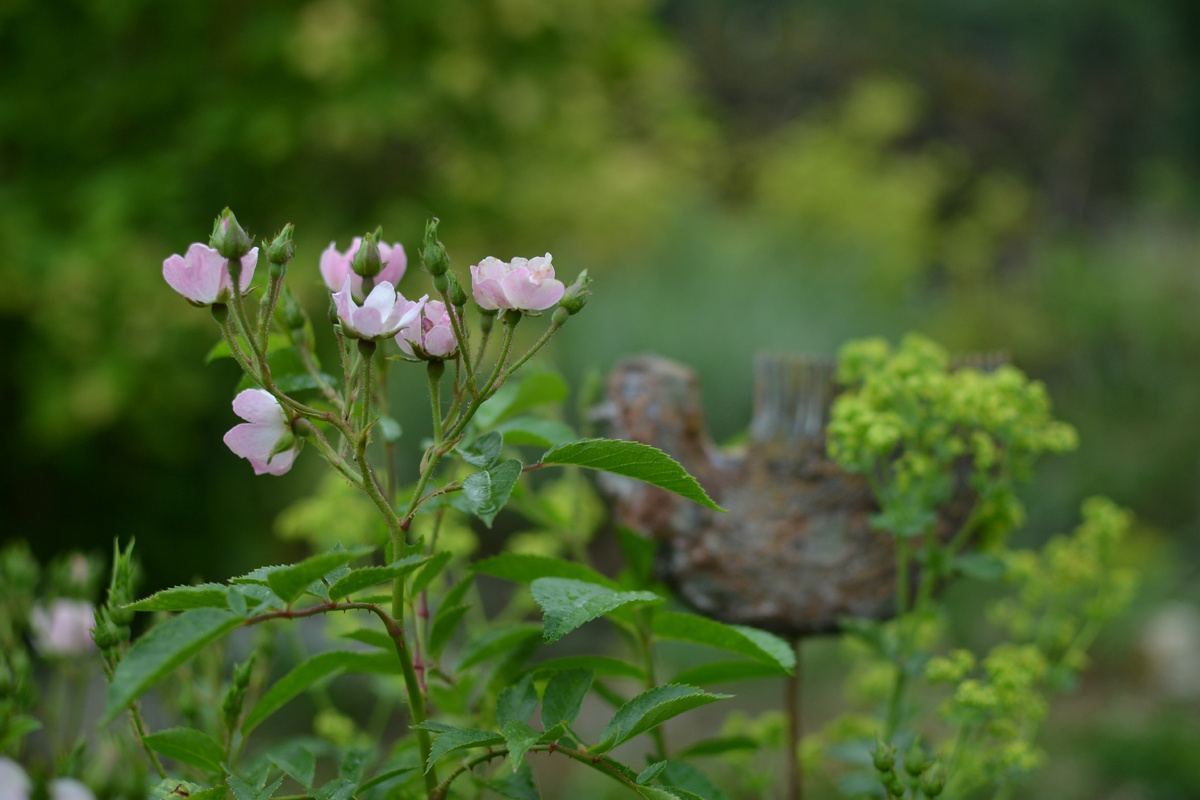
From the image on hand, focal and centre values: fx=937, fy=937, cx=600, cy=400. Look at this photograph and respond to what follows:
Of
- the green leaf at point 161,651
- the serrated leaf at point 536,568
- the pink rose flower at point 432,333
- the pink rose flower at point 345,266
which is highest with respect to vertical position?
the pink rose flower at point 345,266

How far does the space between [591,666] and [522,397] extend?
0.21 m

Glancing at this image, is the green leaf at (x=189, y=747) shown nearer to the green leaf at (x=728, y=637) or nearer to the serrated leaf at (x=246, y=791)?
the serrated leaf at (x=246, y=791)

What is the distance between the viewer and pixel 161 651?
1.28 ft

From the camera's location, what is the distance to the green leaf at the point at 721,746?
27.4 inches

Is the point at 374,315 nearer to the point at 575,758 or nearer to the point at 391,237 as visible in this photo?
the point at 575,758

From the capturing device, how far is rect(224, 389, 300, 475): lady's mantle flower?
52 cm

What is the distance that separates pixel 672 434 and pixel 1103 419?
14.5 feet

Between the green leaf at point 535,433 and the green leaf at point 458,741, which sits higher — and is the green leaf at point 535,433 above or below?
above

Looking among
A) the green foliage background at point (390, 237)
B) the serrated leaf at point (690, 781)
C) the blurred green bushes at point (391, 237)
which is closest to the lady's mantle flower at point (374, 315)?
the serrated leaf at point (690, 781)

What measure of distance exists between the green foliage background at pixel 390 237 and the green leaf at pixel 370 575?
2.97 m

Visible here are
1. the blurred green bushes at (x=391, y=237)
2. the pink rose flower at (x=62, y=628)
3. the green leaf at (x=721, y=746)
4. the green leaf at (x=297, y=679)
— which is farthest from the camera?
the blurred green bushes at (x=391, y=237)

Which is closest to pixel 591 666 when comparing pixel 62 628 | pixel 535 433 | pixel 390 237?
pixel 535 433

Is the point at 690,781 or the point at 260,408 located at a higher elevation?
the point at 260,408

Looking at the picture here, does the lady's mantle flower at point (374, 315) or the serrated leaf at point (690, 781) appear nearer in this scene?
the lady's mantle flower at point (374, 315)
